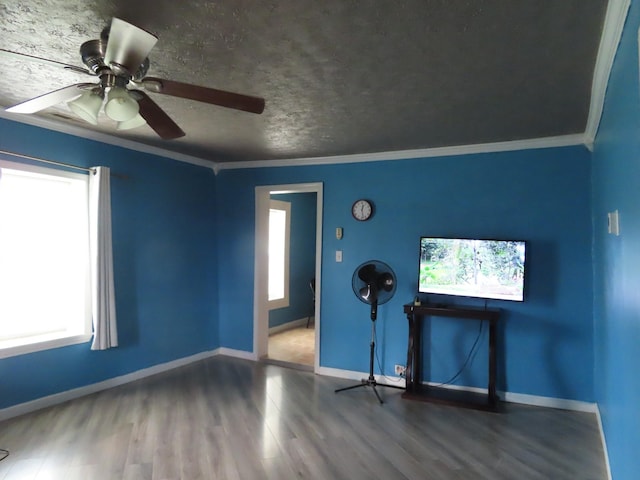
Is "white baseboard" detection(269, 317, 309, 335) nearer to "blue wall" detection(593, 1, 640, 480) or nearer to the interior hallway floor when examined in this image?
the interior hallway floor

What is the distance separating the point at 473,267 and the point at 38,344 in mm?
3656

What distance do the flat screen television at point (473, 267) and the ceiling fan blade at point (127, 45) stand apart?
281 cm

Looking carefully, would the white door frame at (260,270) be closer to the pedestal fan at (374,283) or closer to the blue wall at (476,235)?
the blue wall at (476,235)

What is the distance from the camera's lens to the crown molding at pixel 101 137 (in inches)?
124

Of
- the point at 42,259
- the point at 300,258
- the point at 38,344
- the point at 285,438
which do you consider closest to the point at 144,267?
the point at 42,259

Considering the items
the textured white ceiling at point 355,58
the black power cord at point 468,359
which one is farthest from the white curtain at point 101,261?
the black power cord at point 468,359

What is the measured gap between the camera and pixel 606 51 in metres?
1.88

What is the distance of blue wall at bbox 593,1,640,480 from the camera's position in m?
1.42

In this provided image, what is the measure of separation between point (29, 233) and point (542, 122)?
13.6 ft

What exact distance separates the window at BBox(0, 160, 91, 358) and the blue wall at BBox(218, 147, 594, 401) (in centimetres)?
199

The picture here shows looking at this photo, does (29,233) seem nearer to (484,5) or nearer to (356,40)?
(356,40)

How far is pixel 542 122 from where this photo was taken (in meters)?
3.05

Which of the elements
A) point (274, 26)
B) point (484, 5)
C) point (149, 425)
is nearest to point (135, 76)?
point (274, 26)

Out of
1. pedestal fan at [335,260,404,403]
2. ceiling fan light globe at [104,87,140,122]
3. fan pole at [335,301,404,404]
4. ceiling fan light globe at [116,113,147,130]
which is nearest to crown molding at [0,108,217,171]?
ceiling fan light globe at [116,113,147,130]
